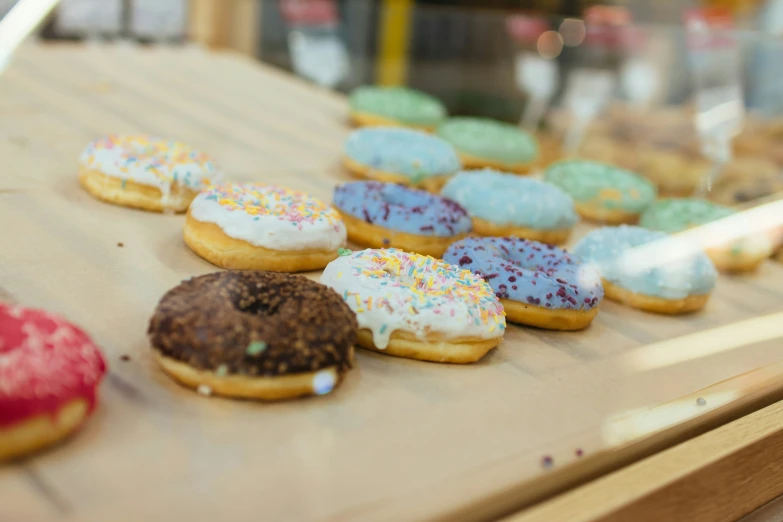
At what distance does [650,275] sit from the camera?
87.4 inches

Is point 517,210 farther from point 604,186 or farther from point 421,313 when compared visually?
point 421,313

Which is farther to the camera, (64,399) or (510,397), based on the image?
(510,397)

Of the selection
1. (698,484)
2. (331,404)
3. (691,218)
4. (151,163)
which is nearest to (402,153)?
(151,163)

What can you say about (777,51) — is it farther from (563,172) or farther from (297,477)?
(297,477)

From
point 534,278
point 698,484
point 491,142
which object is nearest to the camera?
point 698,484

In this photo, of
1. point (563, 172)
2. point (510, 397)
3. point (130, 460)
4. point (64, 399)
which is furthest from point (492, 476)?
point (563, 172)

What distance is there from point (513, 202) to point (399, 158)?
479mm

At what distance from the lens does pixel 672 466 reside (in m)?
1.50

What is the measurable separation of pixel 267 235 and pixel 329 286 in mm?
290

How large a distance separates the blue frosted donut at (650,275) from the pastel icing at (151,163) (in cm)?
114

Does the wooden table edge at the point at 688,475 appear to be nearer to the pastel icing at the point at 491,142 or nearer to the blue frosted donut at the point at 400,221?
the blue frosted donut at the point at 400,221

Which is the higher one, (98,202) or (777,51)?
(777,51)

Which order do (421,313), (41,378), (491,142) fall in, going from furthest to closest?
(491,142) < (421,313) < (41,378)

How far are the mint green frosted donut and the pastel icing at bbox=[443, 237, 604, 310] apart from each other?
61 centimetres
